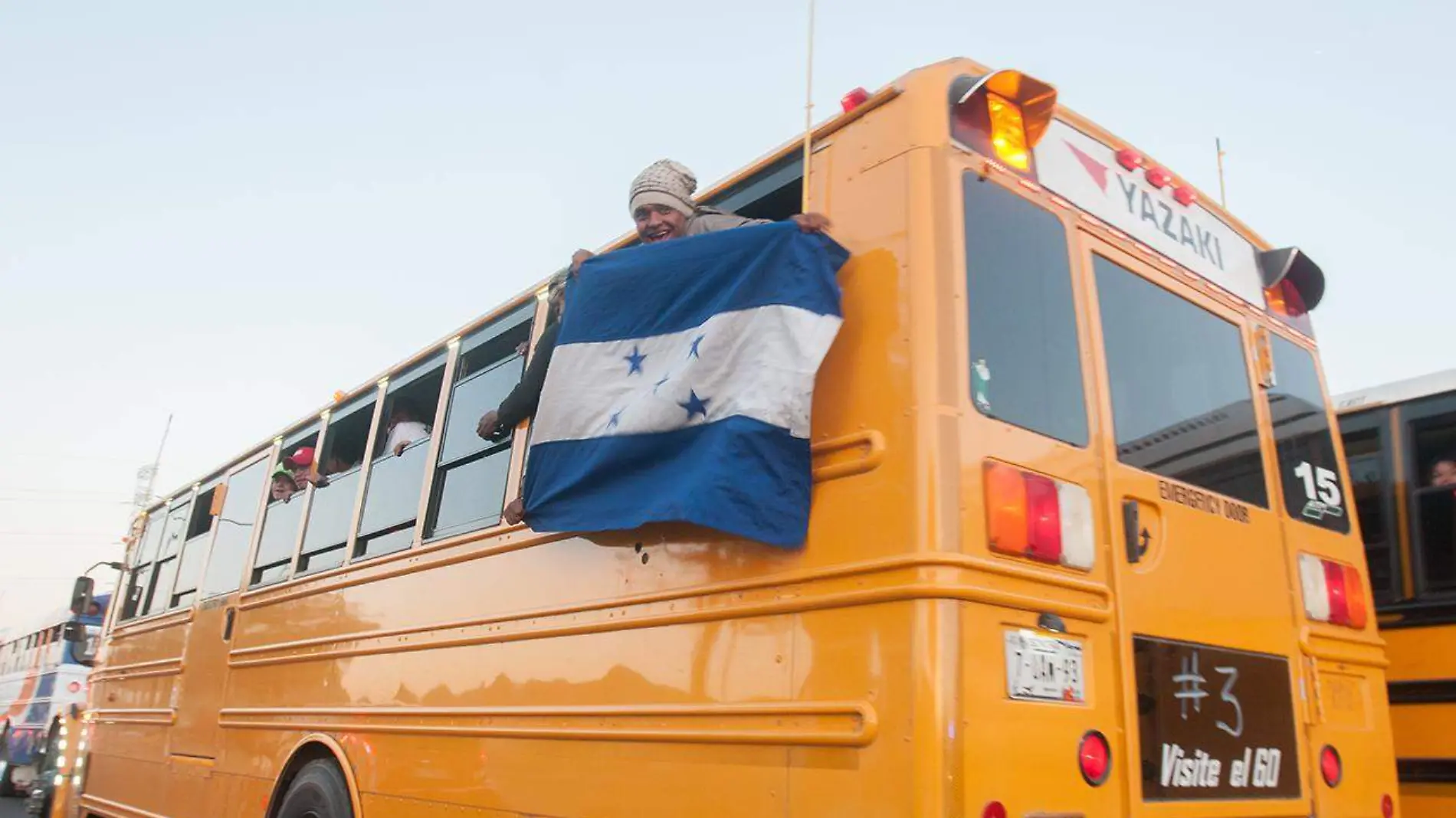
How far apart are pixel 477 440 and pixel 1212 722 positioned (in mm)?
2696

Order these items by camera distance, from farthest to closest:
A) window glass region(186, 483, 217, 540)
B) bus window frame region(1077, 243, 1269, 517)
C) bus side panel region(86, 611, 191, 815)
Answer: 1. window glass region(186, 483, 217, 540)
2. bus side panel region(86, 611, 191, 815)
3. bus window frame region(1077, 243, 1269, 517)

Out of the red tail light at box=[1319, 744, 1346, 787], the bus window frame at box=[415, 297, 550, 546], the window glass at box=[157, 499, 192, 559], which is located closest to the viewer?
the red tail light at box=[1319, 744, 1346, 787]

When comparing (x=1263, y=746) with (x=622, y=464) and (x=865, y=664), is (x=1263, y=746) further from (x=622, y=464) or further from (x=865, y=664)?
(x=622, y=464)

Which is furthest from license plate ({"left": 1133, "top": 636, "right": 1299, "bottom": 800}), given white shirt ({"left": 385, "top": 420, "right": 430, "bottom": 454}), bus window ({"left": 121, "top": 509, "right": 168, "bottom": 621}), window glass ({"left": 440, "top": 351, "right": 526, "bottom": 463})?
bus window ({"left": 121, "top": 509, "right": 168, "bottom": 621})

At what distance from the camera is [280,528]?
5.62 meters

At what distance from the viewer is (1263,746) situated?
279 cm

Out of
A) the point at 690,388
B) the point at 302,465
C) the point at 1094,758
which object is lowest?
the point at 1094,758

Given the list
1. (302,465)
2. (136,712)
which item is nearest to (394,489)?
(302,465)

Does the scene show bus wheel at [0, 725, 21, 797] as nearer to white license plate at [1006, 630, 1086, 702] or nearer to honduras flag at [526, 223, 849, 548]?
honduras flag at [526, 223, 849, 548]

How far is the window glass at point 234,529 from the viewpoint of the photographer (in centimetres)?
602

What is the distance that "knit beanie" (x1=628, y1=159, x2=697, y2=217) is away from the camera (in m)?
3.27

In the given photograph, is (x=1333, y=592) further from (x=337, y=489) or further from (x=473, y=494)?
(x=337, y=489)

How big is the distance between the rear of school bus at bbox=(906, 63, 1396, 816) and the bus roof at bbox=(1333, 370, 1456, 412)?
98 cm

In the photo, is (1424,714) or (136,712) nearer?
(1424,714)
